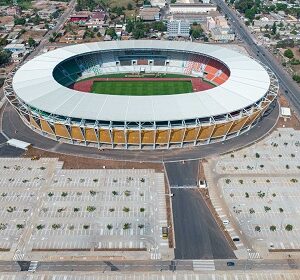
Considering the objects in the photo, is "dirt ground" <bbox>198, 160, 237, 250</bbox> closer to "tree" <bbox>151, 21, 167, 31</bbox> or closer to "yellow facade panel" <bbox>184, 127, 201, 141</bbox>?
"yellow facade panel" <bbox>184, 127, 201, 141</bbox>

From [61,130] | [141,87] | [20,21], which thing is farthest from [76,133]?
[20,21]

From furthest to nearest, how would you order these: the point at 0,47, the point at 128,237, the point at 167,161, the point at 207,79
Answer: the point at 0,47, the point at 207,79, the point at 167,161, the point at 128,237

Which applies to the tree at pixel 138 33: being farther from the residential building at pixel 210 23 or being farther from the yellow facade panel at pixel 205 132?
the yellow facade panel at pixel 205 132

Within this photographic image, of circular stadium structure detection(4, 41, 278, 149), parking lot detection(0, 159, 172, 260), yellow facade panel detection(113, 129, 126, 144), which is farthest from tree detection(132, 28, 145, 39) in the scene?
parking lot detection(0, 159, 172, 260)

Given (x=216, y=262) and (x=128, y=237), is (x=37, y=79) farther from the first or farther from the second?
(x=216, y=262)

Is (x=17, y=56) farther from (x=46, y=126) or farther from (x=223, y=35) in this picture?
(x=223, y=35)

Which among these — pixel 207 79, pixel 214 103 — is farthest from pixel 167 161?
pixel 207 79
